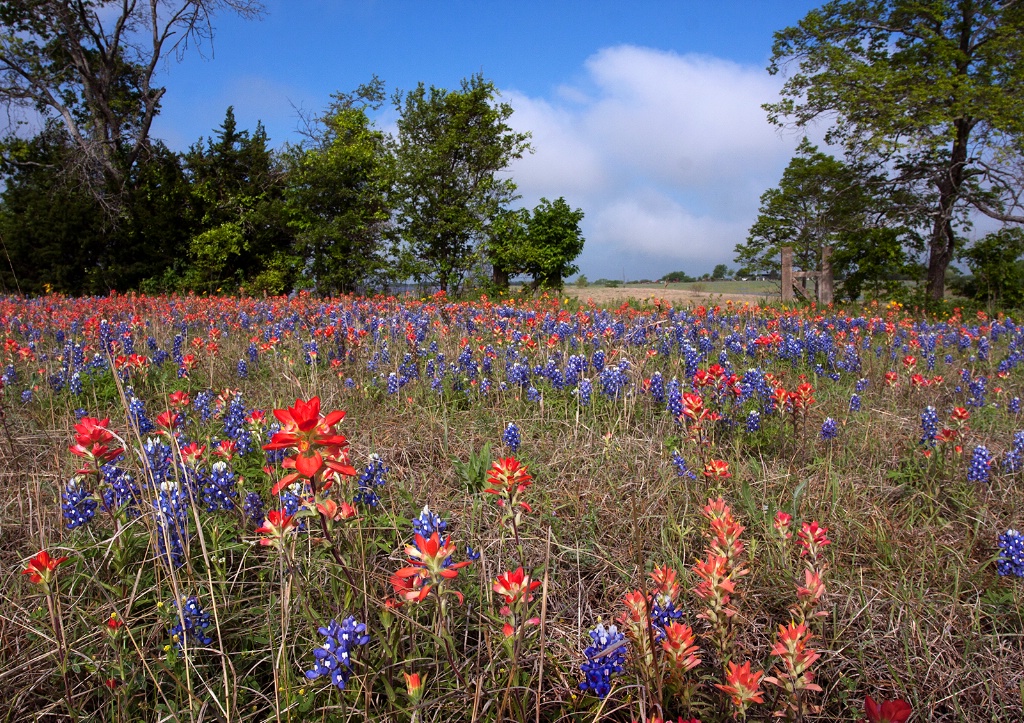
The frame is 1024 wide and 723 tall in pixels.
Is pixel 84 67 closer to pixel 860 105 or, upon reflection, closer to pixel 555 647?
pixel 860 105

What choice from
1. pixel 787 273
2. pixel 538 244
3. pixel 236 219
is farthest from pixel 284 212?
pixel 787 273

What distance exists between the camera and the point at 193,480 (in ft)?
7.09

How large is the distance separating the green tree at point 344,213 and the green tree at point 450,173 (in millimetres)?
1073

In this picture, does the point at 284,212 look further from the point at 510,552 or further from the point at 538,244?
the point at 510,552

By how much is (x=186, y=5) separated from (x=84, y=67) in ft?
15.3

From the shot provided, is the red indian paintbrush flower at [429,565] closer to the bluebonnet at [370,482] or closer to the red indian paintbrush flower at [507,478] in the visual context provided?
the red indian paintbrush flower at [507,478]

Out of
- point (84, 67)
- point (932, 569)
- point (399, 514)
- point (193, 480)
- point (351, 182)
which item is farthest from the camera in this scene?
point (84, 67)

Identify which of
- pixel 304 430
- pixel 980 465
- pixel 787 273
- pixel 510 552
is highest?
pixel 787 273

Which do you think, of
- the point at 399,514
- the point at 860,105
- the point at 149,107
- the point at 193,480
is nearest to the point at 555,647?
the point at 399,514

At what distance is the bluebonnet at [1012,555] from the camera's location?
2100 millimetres

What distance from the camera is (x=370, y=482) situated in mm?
2396

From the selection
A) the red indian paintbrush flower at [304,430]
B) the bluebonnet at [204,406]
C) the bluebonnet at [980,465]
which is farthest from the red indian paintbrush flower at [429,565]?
the bluebonnet at [980,465]

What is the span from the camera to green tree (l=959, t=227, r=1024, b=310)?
1560 cm

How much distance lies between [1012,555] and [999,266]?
1900 centimetres
